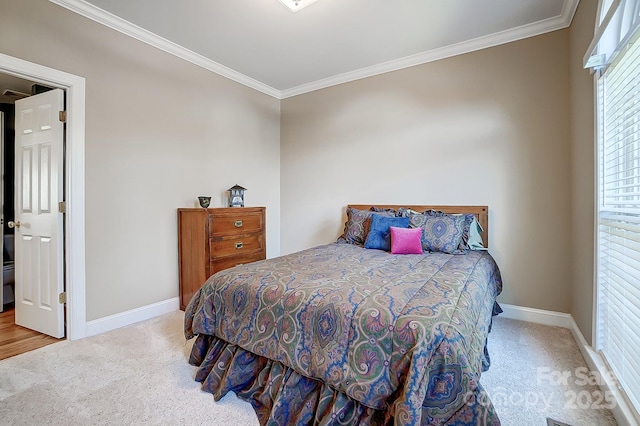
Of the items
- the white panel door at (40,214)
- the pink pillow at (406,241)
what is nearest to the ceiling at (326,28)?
the white panel door at (40,214)

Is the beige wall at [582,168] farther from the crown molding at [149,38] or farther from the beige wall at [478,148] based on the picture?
the crown molding at [149,38]

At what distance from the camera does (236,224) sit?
10.6 feet

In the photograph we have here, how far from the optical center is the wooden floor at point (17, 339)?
7.31 ft

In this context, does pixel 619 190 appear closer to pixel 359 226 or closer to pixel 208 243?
pixel 359 226

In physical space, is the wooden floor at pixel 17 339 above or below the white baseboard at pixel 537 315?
below

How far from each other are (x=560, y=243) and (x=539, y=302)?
1.86 feet

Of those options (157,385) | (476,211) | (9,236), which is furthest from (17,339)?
(476,211)

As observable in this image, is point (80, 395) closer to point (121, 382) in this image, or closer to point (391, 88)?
point (121, 382)

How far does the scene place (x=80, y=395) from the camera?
169 cm

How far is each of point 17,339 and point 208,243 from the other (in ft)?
5.39

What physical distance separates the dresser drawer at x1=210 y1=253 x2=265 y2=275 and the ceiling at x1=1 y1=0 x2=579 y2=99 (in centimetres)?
217

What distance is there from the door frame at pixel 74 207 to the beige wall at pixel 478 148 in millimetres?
2520

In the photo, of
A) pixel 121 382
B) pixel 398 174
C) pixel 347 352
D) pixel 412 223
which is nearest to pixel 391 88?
pixel 398 174

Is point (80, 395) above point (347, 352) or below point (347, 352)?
below
